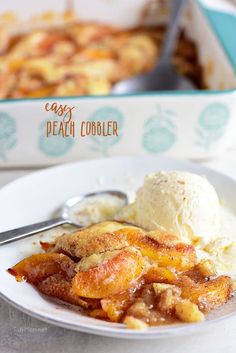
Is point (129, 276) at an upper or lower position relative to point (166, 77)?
lower

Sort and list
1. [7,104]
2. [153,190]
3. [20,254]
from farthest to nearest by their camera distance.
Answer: [7,104] < [153,190] < [20,254]

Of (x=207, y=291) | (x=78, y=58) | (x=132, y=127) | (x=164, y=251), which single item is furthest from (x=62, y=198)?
(x=78, y=58)

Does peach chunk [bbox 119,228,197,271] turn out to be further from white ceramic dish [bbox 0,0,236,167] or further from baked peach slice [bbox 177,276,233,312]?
white ceramic dish [bbox 0,0,236,167]

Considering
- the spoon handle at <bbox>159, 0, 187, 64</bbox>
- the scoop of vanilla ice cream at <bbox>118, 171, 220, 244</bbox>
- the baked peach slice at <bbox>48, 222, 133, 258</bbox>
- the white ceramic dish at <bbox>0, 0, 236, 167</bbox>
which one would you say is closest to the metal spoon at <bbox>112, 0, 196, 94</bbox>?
the spoon handle at <bbox>159, 0, 187, 64</bbox>

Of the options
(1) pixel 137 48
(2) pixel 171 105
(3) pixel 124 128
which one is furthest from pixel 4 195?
(1) pixel 137 48

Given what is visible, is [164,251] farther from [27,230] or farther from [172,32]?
[172,32]

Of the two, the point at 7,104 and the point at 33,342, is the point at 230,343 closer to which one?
the point at 33,342

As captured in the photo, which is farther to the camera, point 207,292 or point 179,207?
point 179,207
